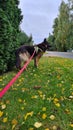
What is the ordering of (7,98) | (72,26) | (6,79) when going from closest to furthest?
(7,98), (6,79), (72,26)

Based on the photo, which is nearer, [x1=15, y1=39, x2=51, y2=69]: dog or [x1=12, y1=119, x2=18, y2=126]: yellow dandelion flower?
[x1=12, y1=119, x2=18, y2=126]: yellow dandelion flower

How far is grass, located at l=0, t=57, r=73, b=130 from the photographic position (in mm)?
4227

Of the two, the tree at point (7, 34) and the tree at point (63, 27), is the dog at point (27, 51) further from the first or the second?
the tree at point (63, 27)

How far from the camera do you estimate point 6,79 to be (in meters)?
7.33

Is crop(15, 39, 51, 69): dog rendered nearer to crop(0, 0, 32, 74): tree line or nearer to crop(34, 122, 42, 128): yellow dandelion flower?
crop(0, 0, 32, 74): tree line

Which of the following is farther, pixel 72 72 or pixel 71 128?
pixel 72 72

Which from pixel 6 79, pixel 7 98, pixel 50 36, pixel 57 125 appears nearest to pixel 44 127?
pixel 57 125

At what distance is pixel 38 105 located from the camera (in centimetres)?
499

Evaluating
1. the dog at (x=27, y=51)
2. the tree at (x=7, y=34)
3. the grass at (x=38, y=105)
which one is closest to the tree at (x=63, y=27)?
the dog at (x=27, y=51)

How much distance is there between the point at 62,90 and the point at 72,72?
266cm

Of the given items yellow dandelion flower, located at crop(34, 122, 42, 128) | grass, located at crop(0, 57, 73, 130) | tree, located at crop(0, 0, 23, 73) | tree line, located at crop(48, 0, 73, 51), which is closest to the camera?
yellow dandelion flower, located at crop(34, 122, 42, 128)

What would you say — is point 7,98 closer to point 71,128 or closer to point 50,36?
point 71,128

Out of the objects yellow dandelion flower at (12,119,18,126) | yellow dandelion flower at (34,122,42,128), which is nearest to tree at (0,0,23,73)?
yellow dandelion flower at (12,119,18,126)

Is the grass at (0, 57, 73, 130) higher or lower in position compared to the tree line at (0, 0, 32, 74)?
lower
